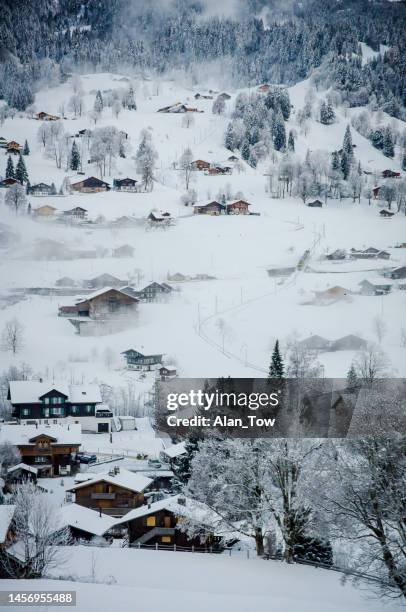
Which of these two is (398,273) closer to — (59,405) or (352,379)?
(352,379)

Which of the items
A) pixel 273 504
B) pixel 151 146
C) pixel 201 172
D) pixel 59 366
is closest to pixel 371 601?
pixel 273 504

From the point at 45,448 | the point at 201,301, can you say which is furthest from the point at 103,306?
the point at 45,448

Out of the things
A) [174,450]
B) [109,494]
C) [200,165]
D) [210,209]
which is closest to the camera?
[109,494]

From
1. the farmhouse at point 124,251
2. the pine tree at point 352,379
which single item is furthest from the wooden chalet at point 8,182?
the pine tree at point 352,379

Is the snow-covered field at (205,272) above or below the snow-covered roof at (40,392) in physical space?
above

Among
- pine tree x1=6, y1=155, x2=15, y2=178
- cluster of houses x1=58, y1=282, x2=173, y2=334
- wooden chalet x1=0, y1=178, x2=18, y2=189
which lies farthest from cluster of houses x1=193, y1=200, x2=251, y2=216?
pine tree x1=6, y1=155, x2=15, y2=178

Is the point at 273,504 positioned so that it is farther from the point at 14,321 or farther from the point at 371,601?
the point at 14,321

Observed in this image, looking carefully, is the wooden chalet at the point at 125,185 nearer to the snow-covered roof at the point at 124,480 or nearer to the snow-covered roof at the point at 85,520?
the snow-covered roof at the point at 124,480
